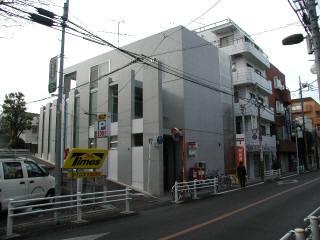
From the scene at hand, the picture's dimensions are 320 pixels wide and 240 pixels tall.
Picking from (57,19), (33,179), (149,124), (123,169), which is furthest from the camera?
(123,169)

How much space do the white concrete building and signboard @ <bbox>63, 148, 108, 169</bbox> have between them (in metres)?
7.71

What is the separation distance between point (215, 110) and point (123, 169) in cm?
1003

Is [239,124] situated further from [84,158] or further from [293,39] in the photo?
[293,39]

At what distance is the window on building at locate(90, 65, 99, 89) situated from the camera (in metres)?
29.7

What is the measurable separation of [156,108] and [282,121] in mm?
32211

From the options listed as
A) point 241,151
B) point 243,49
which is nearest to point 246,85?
point 243,49

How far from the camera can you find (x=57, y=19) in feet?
38.3

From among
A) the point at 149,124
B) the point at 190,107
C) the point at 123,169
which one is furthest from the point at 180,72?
the point at 123,169

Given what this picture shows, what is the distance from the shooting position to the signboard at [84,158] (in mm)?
12469

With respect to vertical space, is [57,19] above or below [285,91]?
below

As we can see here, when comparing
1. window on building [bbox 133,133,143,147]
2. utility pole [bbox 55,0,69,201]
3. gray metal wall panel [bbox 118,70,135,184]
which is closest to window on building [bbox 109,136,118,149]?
gray metal wall panel [bbox 118,70,135,184]

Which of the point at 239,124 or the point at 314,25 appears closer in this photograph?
the point at 314,25

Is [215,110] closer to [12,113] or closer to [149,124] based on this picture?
[149,124]

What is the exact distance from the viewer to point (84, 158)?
13.1 metres
